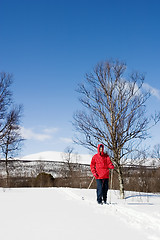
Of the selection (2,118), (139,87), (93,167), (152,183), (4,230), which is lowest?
(152,183)

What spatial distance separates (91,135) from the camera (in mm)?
Result: 14039

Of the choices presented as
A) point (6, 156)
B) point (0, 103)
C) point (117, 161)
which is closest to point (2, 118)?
point (0, 103)

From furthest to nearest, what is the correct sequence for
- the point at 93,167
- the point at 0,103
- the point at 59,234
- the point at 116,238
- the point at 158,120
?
the point at 0,103, the point at 158,120, the point at 93,167, the point at 59,234, the point at 116,238

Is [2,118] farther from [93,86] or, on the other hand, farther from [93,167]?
[93,167]

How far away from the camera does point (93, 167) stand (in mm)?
8523

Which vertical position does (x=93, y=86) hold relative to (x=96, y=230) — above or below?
above

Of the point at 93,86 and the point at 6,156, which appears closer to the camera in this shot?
the point at 93,86

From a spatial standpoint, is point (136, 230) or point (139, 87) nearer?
point (136, 230)

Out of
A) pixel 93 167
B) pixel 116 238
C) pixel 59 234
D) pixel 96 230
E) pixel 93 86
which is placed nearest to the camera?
pixel 116 238

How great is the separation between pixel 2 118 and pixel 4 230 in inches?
586

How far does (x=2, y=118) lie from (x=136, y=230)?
15.8 meters

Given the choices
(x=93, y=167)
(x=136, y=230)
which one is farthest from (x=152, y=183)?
(x=136, y=230)

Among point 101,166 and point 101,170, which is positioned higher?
point 101,166

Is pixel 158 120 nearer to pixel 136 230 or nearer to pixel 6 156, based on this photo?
pixel 136 230
